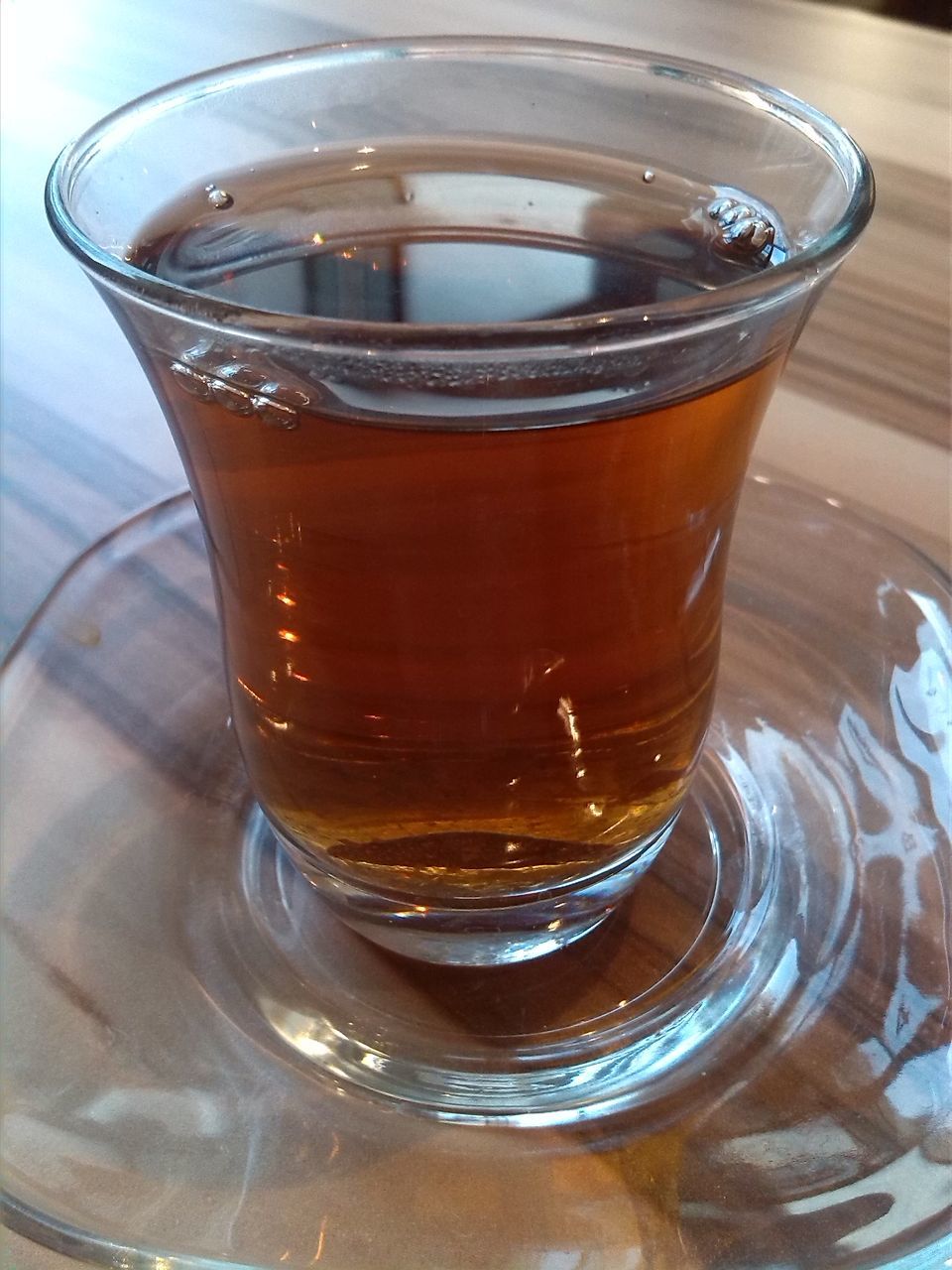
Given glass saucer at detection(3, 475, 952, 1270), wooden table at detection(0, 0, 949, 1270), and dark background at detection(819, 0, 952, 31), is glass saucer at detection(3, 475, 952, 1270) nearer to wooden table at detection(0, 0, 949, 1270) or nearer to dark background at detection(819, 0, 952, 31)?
wooden table at detection(0, 0, 949, 1270)

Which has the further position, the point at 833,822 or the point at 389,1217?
the point at 833,822

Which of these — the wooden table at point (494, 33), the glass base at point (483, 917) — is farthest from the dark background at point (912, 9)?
the glass base at point (483, 917)

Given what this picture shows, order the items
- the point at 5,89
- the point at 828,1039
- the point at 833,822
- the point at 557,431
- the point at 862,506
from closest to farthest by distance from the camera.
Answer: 1. the point at 557,431
2. the point at 828,1039
3. the point at 833,822
4. the point at 862,506
5. the point at 5,89

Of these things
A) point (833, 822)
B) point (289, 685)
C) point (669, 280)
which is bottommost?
point (833, 822)

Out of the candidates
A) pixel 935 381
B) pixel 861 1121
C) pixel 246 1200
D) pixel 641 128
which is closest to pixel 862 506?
pixel 935 381

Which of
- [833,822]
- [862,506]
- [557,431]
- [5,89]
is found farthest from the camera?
[5,89]

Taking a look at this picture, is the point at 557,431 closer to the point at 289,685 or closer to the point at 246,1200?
the point at 289,685

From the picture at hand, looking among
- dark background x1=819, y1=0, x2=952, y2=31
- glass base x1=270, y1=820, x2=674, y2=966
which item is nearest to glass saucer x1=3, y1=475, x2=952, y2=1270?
glass base x1=270, y1=820, x2=674, y2=966

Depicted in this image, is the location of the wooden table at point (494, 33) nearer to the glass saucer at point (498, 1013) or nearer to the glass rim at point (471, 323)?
the glass saucer at point (498, 1013)
